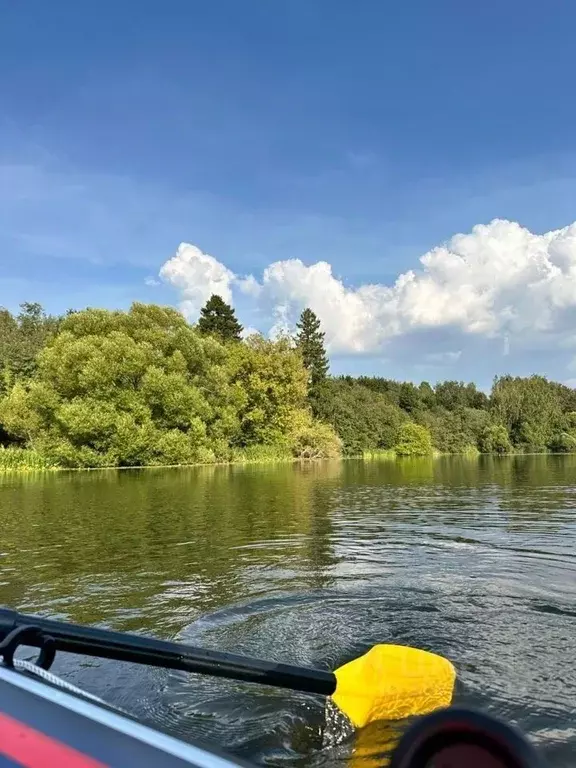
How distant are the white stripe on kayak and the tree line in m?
38.4

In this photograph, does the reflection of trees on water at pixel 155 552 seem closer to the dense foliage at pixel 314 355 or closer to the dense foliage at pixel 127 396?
the dense foliage at pixel 127 396

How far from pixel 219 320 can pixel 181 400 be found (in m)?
30.2

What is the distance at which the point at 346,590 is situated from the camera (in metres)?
8.34

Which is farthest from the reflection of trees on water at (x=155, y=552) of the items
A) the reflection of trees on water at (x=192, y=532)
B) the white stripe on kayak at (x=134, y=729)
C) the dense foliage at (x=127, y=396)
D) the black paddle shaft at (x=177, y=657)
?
the dense foliage at (x=127, y=396)

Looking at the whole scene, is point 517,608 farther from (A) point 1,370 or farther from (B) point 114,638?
(A) point 1,370

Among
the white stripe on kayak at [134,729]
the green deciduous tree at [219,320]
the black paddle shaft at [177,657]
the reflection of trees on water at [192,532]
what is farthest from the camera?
the green deciduous tree at [219,320]

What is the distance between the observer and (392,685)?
4.09m

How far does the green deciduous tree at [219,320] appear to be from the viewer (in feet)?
235

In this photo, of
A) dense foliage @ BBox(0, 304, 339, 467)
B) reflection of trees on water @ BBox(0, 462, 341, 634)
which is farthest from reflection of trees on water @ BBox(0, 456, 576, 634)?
dense foliage @ BBox(0, 304, 339, 467)

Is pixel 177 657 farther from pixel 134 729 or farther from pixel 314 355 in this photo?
pixel 314 355

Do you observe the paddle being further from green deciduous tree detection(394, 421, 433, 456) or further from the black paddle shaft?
green deciduous tree detection(394, 421, 433, 456)

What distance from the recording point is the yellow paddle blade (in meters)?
3.98

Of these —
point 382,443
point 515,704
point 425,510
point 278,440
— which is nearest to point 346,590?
point 515,704

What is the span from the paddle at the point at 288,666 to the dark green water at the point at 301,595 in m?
0.41
